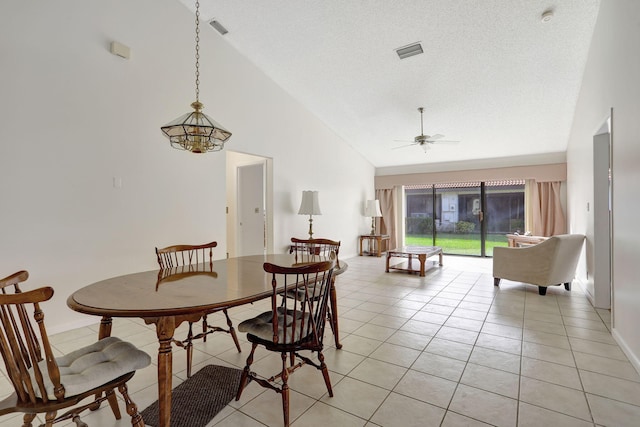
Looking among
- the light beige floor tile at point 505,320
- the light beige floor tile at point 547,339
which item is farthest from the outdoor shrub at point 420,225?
the light beige floor tile at point 547,339

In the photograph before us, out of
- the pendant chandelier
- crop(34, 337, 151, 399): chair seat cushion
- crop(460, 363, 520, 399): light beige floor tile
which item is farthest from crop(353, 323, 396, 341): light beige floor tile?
the pendant chandelier

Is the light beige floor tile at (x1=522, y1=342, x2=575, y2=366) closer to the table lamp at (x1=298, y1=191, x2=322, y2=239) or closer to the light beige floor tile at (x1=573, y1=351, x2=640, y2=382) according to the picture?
the light beige floor tile at (x1=573, y1=351, x2=640, y2=382)

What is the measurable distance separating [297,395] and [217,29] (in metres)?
4.30

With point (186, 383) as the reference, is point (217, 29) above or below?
above

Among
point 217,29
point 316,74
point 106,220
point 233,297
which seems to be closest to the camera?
point 233,297

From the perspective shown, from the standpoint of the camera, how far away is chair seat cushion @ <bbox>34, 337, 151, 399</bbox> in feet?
4.00

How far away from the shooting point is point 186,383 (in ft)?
6.60

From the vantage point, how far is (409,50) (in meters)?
3.81

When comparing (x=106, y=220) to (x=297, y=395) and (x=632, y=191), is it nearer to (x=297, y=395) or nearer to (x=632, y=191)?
(x=297, y=395)

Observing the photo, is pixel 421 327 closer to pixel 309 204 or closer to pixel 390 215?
pixel 309 204

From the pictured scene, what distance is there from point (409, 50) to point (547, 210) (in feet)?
15.8

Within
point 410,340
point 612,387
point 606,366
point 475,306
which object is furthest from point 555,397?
point 475,306

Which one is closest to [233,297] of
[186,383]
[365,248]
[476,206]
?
[186,383]

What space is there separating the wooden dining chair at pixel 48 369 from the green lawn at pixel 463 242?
7.46 metres
